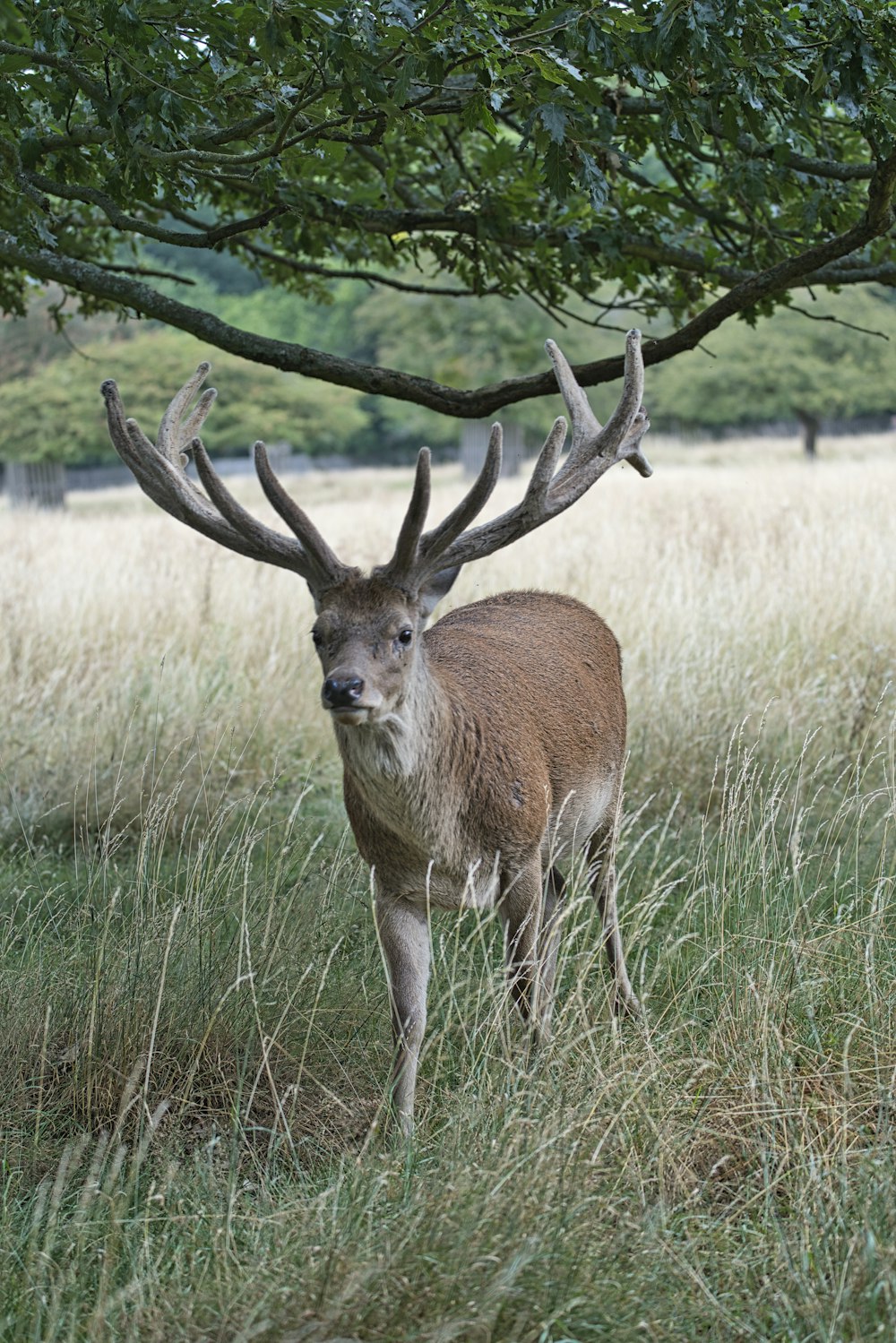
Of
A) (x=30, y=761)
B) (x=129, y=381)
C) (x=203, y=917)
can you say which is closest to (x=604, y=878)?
(x=203, y=917)

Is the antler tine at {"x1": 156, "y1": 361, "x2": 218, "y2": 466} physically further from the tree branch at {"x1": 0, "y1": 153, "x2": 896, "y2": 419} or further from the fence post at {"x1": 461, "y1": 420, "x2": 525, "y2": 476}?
the fence post at {"x1": 461, "y1": 420, "x2": 525, "y2": 476}

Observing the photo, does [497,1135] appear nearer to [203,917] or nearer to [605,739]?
[203,917]

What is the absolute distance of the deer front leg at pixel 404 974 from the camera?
392cm

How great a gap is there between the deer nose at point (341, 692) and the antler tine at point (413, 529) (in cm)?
39

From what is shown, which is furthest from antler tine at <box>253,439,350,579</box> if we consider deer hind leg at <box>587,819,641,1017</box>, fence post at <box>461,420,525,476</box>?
fence post at <box>461,420,525,476</box>

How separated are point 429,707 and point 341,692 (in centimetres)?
60

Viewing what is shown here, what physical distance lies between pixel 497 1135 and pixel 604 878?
182 centimetres

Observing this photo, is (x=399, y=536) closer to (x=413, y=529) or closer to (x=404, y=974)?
(x=413, y=529)

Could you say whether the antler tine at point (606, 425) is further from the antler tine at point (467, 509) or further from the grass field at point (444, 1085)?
the grass field at point (444, 1085)

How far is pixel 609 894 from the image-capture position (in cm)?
509

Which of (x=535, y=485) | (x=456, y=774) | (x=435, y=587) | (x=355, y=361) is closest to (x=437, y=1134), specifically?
(x=456, y=774)

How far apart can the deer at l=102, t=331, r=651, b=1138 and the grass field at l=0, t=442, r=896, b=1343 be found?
0.51 ft

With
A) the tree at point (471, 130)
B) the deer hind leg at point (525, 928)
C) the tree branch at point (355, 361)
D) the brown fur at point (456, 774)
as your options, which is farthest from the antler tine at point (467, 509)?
the tree branch at point (355, 361)

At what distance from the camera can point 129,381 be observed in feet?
117
